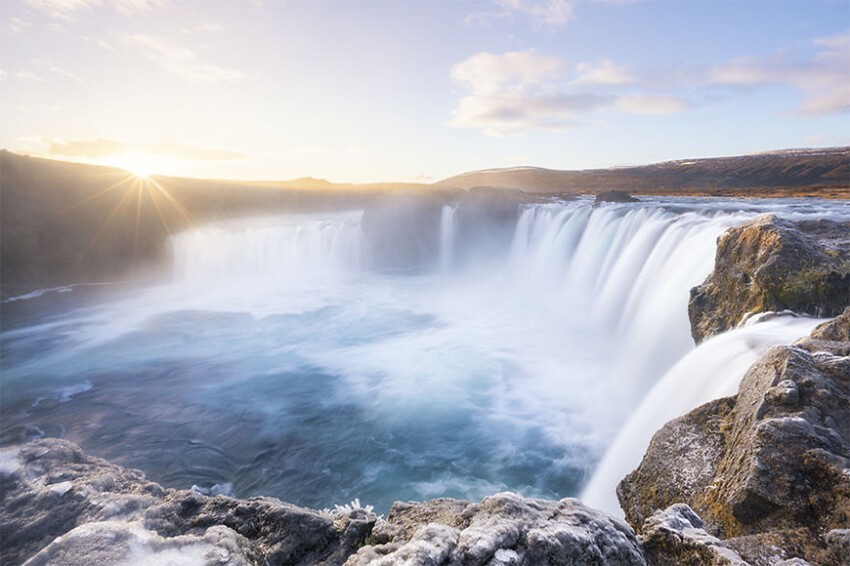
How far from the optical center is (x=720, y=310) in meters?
8.29

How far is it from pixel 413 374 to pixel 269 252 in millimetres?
24637

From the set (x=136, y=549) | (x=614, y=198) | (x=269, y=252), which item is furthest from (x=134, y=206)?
(x=136, y=549)

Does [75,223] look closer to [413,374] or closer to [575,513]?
[413,374]

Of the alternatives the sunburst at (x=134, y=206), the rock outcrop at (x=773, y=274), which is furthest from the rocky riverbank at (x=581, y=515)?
the sunburst at (x=134, y=206)

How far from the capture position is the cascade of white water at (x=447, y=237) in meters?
33.1

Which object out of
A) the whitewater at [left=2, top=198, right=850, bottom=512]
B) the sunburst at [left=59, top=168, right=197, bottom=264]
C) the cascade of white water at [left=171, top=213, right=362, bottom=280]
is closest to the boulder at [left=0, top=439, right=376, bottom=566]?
the whitewater at [left=2, top=198, right=850, bottom=512]

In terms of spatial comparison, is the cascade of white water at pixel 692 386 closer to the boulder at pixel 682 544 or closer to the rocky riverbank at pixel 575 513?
the rocky riverbank at pixel 575 513

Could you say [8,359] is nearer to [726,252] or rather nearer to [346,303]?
[346,303]

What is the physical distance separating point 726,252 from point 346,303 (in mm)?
19918

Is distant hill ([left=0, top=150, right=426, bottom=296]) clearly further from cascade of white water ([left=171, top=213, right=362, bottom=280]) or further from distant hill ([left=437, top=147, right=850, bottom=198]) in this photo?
distant hill ([left=437, top=147, right=850, bottom=198])

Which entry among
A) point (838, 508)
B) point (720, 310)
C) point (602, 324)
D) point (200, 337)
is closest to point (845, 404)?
point (838, 508)

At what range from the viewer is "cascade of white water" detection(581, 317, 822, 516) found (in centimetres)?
560

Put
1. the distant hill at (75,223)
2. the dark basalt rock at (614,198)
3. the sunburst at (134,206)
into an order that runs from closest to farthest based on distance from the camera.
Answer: the dark basalt rock at (614,198) < the distant hill at (75,223) < the sunburst at (134,206)

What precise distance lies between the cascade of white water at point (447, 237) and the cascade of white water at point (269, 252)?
710cm
